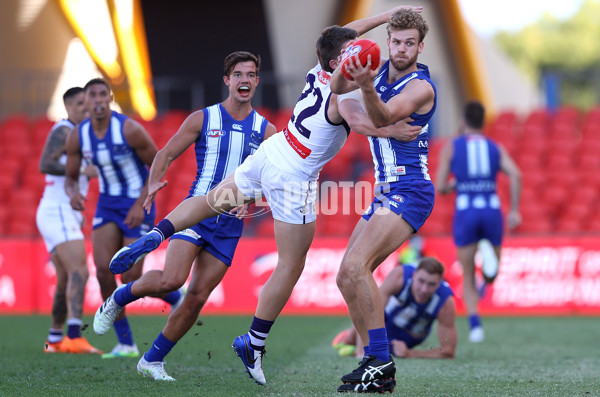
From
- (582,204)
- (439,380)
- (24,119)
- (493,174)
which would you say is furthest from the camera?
(24,119)

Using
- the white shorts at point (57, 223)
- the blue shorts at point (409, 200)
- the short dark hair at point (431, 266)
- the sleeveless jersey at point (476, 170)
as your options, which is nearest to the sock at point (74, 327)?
the white shorts at point (57, 223)

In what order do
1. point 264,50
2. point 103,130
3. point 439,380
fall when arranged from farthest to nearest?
1. point 264,50
2. point 103,130
3. point 439,380

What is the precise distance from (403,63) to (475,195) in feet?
16.3

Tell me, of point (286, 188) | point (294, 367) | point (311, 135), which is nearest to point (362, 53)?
point (311, 135)

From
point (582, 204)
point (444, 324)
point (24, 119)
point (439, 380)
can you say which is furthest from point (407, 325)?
point (24, 119)

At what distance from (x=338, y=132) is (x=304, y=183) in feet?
1.35

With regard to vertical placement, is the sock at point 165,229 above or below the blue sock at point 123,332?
above

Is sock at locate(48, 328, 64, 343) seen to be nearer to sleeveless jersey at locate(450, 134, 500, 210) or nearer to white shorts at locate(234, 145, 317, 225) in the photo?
white shorts at locate(234, 145, 317, 225)

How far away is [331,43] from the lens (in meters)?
5.63

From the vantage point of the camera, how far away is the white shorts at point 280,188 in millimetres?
5699

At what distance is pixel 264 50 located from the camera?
890 inches

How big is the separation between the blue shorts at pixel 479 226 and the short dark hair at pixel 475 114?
103 cm

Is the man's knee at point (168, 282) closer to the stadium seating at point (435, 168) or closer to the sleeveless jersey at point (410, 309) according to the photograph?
the sleeveless jersey at point (410, 309)

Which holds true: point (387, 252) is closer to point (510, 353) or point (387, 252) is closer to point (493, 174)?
point (510, 353)
